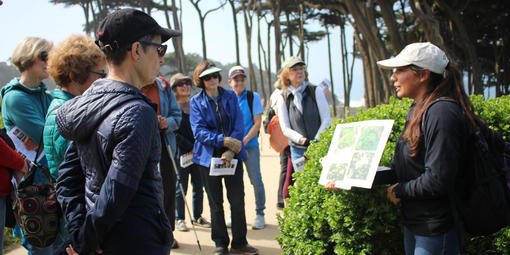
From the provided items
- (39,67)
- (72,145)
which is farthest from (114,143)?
(39,67)

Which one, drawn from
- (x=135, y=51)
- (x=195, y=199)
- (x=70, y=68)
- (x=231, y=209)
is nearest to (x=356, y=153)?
(x=135, y=51)

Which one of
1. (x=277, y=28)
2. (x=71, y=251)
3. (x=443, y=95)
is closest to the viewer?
(x=71, y=251)

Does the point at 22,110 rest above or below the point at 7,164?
above

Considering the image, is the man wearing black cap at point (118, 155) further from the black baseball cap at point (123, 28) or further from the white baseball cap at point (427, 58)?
the white baseball cap at point (427, 58)

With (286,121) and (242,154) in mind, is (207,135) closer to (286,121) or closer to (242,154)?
(242,154)

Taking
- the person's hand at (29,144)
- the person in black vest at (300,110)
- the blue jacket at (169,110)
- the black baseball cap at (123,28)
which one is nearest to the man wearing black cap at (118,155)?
the black baseball cap at (123,28)

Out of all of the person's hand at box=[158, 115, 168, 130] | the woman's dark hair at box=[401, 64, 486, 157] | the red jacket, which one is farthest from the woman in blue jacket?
the woman's dark hair at box=[401, 64, 486, 157]

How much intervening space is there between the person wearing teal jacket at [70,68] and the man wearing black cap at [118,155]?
74 cm

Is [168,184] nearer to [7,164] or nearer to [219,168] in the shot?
[219,168]

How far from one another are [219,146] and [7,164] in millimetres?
2142

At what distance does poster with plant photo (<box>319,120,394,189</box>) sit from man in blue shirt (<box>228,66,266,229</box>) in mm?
2659

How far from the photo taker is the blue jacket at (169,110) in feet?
13.8

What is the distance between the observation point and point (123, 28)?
66.2 inches

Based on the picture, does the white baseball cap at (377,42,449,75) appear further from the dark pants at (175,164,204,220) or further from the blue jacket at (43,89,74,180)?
the dark pants at (175,164,204,220)
